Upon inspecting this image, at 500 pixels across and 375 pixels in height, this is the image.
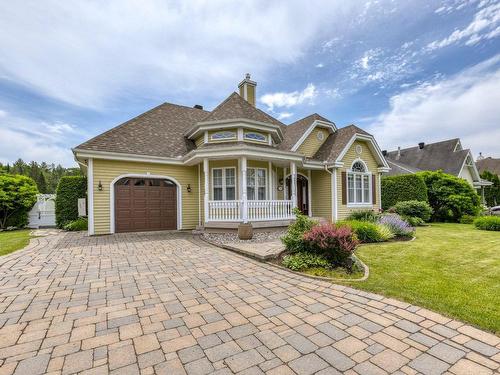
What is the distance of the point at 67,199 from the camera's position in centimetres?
1267

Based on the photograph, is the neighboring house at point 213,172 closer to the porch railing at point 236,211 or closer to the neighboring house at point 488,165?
the porch railing at point 236,211

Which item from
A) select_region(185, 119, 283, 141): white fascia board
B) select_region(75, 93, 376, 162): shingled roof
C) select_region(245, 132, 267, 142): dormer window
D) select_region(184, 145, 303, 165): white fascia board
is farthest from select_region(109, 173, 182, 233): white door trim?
select_region(245, 132, 267, 142): dormer window

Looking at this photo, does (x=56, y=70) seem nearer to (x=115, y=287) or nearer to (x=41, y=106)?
(x=41, y=106)

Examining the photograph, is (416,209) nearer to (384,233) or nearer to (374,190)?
(374,190)

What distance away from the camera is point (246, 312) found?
10.5 ft

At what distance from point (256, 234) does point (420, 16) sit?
9.91 meters

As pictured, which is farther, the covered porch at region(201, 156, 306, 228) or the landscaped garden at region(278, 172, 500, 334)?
the covered porch at region(201, 156, 306, 228)

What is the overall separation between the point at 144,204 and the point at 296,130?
9913 mm

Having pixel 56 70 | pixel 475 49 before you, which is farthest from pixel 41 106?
pixel 475 49

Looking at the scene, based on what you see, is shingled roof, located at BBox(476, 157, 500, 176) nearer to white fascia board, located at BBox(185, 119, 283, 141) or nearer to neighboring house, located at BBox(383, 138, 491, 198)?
neighboring house, located at BBox(383, 138, 491, 198)

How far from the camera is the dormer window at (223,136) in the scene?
11.1 m

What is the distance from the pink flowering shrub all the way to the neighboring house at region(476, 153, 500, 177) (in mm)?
49002

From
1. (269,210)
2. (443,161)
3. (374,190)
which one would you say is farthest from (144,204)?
(443,161)

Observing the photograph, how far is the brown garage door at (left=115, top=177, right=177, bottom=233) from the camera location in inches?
414
